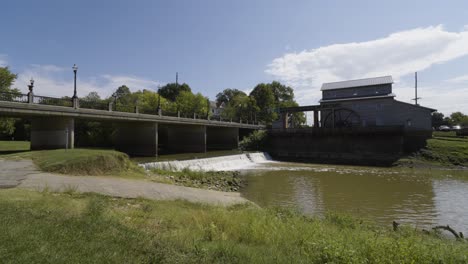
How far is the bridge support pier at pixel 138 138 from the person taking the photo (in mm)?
35884

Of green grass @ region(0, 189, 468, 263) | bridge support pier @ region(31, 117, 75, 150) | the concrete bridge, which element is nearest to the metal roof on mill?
the concrete bridge

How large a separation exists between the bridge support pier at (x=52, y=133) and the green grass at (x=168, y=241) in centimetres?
1655

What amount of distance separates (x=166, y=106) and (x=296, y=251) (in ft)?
204

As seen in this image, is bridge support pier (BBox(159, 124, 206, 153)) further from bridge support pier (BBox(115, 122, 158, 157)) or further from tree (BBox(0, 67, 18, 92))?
tree (BBox(0, 67, 18, 92))

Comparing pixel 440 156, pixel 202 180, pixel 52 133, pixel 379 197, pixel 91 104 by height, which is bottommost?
pixel 379 197

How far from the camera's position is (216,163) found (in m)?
32.7

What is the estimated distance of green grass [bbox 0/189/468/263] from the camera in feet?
14.2

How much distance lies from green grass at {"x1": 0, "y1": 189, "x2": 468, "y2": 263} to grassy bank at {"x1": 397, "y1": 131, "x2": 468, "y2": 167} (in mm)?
33704

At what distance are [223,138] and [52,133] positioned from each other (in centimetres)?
3693

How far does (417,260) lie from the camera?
516cm

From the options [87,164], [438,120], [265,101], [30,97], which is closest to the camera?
[87,164]

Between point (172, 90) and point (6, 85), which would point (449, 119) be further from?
point (6, 85)

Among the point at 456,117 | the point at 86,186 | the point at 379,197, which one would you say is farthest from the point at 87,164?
the point at 456,117

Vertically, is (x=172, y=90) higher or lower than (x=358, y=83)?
higher
